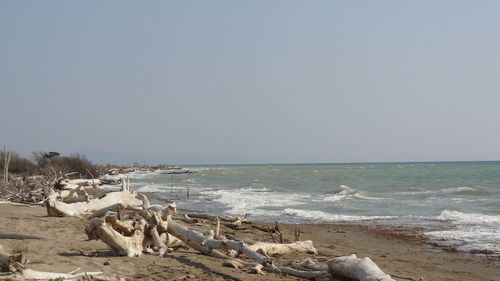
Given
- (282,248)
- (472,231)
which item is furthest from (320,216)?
(282,248)

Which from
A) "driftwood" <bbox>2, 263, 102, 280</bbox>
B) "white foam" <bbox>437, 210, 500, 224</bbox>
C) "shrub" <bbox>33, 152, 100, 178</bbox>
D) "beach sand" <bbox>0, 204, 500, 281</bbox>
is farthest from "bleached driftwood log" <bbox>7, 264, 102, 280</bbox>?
"shrub" <bbox>33, 152, 100, 178</bbox>

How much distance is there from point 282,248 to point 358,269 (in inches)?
101

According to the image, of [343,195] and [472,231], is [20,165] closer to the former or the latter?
[343,195]

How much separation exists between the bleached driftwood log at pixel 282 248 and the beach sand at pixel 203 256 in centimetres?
19

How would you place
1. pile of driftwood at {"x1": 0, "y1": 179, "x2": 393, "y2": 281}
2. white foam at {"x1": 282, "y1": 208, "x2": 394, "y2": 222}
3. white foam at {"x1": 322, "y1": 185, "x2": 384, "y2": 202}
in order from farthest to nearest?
white foam at {"x1": 322, "y1": 185, "x2": 384, "y2": 202}
white foam at {"x1": 282, "y1": 208, "x2": 394, "y2": 222}
pile of driftwood at {"x1": 0, "y1": 179, "x2": 393, "y2": 281}

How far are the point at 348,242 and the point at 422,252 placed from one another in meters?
2.01

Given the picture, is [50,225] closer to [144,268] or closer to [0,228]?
[0,228]

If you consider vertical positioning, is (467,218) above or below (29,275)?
below

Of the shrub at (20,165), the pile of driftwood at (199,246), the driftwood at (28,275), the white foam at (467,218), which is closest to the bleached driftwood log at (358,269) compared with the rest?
the pile of driftwood at (199,246)

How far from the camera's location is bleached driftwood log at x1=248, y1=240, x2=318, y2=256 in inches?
355

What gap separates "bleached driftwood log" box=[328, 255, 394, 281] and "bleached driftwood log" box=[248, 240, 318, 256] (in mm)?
1459

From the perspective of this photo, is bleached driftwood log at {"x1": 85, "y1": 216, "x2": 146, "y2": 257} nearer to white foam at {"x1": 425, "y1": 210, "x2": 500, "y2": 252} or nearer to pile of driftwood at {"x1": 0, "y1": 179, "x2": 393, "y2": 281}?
pile of driftwood at {"x1": 0, "y1": 179, "x2": 393, "y2": 281}

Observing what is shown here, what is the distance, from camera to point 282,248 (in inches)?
380

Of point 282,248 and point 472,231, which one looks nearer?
point 282,248
